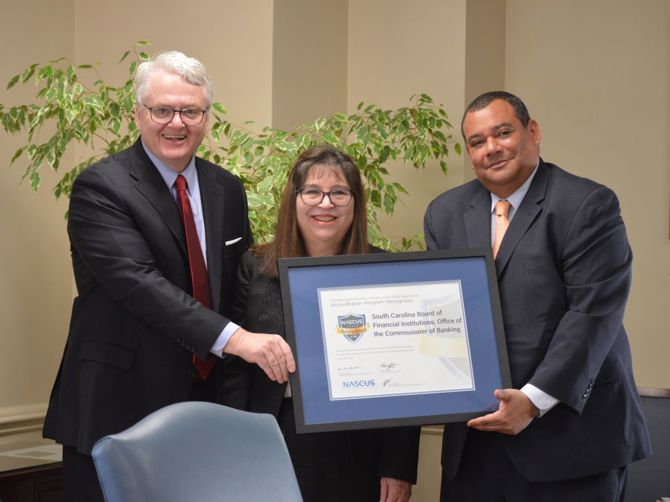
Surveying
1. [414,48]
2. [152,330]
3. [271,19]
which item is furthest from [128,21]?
[152,330]

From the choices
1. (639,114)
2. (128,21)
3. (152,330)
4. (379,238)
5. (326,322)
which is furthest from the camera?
(128,21)

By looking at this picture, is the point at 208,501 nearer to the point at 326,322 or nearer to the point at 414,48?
the point at 326,322

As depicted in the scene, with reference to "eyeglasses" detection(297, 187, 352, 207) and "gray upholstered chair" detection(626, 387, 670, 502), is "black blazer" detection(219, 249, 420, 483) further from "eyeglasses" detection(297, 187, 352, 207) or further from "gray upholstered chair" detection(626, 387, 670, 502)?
"gray upholstered chair" detection(626, 387, 670, 502)

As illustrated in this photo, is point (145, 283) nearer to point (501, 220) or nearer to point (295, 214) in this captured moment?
point (295, 214)

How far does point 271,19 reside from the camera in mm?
4562

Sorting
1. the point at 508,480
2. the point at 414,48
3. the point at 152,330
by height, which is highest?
the point at 414,48

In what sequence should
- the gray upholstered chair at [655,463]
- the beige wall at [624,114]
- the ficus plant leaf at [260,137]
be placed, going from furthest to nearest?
the beige wall at [624,114], the ficus plant leaf at [260,137], the gray upholstered chair at [655,463]

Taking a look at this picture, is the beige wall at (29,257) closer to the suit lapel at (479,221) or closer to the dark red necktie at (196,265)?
the dark red necktie at (196,265)

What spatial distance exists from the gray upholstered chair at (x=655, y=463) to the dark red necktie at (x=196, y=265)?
1.60m

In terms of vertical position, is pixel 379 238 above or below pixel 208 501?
above

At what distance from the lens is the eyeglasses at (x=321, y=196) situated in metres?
2.76

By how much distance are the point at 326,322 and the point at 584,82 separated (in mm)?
2521

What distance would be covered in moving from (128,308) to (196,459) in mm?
821
